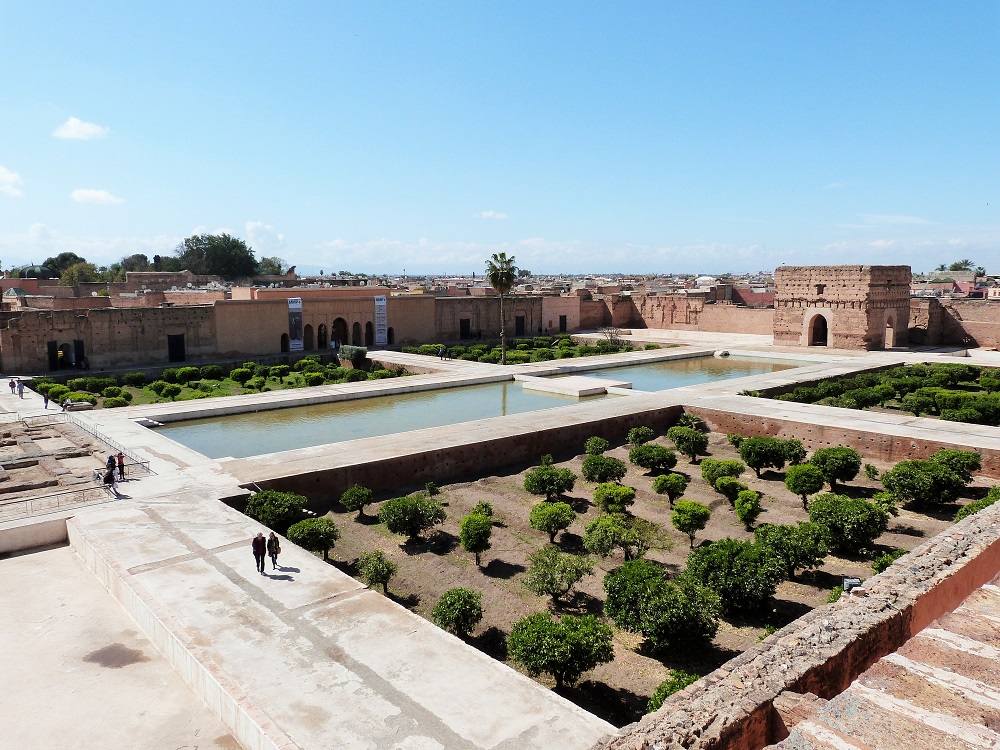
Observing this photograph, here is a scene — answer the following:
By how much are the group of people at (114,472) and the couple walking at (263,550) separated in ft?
14.0

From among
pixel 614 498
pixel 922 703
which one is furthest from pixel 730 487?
pixel 922 703

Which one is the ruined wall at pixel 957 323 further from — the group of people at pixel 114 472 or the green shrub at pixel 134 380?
the group of people at pixel 114 472

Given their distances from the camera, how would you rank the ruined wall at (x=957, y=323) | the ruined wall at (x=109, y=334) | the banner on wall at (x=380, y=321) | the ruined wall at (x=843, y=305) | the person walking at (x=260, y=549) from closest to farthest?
1. the person walking at (x=260, y=549)
2. the ruined wall at (x=109, y=334)
3. the ruined wall at (x=843, y=305)
4. the ruined wall at (x=957, y=323)
5. the banner on wall at (x=380, y=321)

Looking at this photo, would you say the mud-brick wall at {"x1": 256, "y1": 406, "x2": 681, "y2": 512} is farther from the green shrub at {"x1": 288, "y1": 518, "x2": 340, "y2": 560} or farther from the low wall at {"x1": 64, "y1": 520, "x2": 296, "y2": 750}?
the low wall at {"x1": 64, "y1": 520, "x2": 296, "y2": 750}

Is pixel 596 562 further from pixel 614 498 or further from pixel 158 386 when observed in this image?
pixel 158 386

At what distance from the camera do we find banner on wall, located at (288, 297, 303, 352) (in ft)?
103

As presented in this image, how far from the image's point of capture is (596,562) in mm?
10617

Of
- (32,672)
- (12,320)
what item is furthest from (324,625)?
(12,320)

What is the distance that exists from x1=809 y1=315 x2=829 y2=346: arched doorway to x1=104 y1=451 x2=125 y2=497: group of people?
97.5 feet

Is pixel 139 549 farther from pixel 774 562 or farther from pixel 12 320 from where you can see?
pixel 12 320

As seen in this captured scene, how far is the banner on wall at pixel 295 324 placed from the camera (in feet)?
103

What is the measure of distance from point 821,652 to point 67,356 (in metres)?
27.4

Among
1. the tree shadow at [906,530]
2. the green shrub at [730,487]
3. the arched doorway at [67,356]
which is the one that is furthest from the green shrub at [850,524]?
the arched doorway at [67,356]

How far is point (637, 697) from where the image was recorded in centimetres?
732
